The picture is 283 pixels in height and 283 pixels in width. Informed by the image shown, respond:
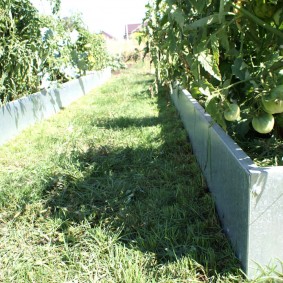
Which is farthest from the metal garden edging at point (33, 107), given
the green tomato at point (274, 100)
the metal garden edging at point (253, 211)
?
the green tomato at point (274, 100)

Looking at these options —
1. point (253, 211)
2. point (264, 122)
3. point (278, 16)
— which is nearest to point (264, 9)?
point (278, 16)

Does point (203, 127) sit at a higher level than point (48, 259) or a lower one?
higher

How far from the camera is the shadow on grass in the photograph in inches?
66.6

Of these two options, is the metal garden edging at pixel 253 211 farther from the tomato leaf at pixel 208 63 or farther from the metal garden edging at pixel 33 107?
the metal garden edging at pixel 33 107

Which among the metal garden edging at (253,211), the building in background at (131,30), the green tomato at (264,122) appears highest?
the building in background at (131,30)

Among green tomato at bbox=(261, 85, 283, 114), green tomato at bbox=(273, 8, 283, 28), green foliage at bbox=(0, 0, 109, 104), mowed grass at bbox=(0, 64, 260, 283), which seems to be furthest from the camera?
green foliage at bbox=(0, 0, 109, 104)

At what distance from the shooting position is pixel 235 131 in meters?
2.00

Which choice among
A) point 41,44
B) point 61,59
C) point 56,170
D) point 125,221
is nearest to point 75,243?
point 125,221

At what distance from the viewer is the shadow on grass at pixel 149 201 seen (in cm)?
169

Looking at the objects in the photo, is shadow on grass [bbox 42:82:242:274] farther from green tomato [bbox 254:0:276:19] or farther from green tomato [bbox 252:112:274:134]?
green tomato [bbox 254:0:276:19]

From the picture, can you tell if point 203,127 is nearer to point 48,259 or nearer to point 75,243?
point 75,243

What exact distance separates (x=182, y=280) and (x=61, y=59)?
464 cm

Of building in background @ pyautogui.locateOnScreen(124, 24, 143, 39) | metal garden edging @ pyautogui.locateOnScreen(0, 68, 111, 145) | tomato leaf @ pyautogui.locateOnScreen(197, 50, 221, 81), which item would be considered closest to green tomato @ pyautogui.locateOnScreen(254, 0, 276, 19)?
tomato leaf @ pyautogui.locateOnScreen(197, 50, 221, 81)

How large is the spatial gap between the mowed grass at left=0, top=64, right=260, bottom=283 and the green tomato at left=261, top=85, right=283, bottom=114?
0.68 m
